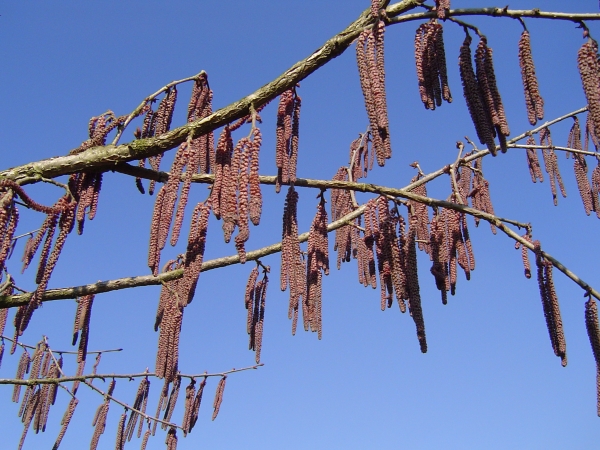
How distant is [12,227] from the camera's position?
246 cm

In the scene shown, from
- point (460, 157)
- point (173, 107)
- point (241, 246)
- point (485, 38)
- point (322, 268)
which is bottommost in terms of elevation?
point (241, 246)

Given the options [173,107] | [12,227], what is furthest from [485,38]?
[12,227]

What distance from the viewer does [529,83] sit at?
8.36 ft

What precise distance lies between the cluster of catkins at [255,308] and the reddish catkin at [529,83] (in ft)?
6.93

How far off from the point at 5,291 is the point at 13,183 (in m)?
2.59

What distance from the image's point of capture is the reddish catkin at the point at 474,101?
2442mm

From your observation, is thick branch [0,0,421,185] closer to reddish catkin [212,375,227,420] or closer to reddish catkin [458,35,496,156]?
reddish catkin [458,35,496,156]

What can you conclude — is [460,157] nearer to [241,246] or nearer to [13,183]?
[241,246]

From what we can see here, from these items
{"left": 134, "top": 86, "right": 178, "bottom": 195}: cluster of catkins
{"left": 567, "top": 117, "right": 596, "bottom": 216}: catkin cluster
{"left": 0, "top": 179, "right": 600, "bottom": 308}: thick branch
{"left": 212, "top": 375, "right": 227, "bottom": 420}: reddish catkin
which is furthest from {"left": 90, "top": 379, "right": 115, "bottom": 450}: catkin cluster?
{"left": 567, "top": 117, "right": 596, "bottom": 216}: catkin cluster

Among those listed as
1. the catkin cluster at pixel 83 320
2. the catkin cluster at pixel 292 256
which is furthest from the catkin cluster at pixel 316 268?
the catkin cluster at pixel 83 320

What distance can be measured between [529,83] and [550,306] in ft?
3.36

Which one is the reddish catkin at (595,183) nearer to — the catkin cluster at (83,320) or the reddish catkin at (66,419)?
the catkin cluster at (83,320)

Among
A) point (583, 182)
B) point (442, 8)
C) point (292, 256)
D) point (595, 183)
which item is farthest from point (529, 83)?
point (595, 183)

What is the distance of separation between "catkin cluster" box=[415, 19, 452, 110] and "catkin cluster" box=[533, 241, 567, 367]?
0.84m
